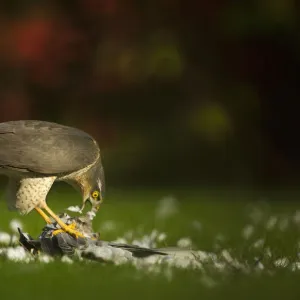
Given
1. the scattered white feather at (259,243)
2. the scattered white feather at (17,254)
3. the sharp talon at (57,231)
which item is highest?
the sharp talon at (57,231)

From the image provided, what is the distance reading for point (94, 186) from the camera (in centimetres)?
588

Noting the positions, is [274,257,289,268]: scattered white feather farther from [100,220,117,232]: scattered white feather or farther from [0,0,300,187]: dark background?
[0,0,300,187]: dark background

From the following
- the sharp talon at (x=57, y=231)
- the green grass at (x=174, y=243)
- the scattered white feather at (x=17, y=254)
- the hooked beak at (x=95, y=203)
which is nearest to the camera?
the green grass at (x=174, y=243)

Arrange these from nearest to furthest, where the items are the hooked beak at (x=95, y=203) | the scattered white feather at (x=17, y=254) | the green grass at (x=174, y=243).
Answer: the green grass at (x=174, y=243)
the scattered white feather at (x=17, y=254)
the hooked beak at (x=95, y=203)

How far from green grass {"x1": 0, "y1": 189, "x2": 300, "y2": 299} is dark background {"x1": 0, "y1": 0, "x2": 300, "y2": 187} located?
3.01 meters

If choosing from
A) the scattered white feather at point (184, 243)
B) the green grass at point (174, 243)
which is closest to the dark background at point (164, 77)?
the green grass at point (174, 243)

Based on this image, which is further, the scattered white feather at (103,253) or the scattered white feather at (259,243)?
the scattered white feather at (259,243)

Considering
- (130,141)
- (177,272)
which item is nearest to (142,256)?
(177,272)

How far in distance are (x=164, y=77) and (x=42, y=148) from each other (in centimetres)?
836

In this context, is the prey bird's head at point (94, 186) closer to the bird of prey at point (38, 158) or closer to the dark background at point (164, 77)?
the bird of prey at point (38, 158)

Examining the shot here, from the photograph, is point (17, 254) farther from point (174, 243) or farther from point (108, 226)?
point (108, 226)

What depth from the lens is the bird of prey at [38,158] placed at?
18.1 ft

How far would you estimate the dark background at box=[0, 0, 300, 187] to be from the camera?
1332 centimetres

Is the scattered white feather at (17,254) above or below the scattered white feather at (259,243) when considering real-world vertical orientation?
above
